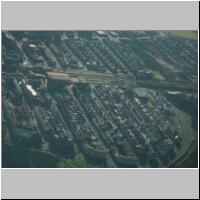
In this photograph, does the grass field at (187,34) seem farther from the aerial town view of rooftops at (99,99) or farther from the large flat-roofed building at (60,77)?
the large flat-roofed building at (60,77)

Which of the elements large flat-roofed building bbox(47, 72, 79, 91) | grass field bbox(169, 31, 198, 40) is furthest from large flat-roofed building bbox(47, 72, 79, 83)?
grass field bbox(169, 31, 198, 40)

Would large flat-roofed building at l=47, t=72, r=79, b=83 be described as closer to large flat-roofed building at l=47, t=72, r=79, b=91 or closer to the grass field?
large flat-roofed building at l=47, t=72, r=79, b=91

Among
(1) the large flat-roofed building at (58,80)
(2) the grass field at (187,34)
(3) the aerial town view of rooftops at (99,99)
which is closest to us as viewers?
(3) the aerial town view of rooftops at (99,99)

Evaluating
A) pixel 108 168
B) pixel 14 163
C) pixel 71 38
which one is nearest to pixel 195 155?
pixel 108 168

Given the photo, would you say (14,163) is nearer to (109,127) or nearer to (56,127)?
(56,127)

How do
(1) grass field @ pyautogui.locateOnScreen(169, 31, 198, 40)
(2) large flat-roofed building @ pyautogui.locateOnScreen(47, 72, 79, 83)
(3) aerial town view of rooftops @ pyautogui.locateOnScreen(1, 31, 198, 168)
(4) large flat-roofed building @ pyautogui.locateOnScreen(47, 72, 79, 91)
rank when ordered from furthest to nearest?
(1) grass field @ pyautogui.locateOnScreen(169, 31, 198, 40)
(2) large flat-roofed building @ pyautogui.locateOnScreen(47, 72, 79, 83)
(4) large flat-roofed building @ pyautogui.locateOnScreen(47, 72, 79, 91)
(3) aerial town view of rooftops @ pyautogui.locateOnScreen(1, 31, 198, 168)

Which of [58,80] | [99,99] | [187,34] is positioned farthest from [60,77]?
[187,34]

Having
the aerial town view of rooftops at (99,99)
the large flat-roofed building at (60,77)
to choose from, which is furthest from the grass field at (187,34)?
the large flat-roofed building at (60,77)

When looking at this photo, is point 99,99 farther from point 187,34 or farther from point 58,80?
point 187,34
